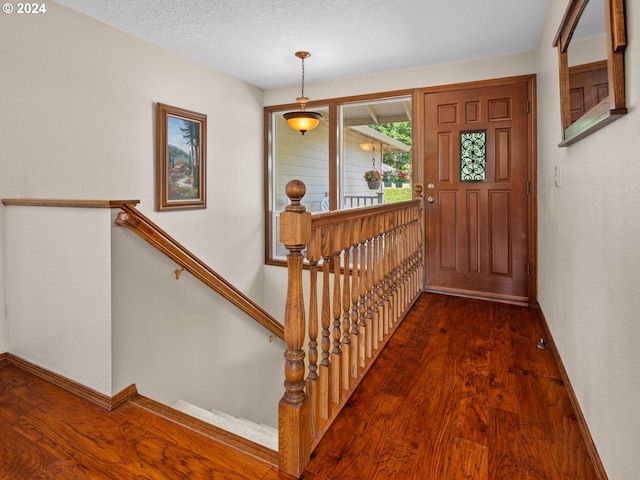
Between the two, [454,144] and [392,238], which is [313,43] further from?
[392,238]

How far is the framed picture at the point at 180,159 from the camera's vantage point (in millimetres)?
3482

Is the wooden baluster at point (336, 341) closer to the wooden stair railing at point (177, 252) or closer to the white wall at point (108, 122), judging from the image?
the wooden stair railing at point (177, 252)

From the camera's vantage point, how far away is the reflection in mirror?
1286mm

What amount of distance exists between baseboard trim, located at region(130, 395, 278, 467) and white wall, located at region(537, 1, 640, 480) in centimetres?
109

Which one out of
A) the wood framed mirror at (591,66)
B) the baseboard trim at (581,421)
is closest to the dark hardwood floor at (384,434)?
the baseboard trim at (581,421)

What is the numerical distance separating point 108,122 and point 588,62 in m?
3.08

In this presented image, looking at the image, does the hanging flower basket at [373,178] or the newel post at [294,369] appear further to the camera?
the hanging flower basket at [373,178]

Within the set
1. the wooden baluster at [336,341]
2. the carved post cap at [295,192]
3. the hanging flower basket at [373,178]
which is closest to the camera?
the carved post cap at [295,192]

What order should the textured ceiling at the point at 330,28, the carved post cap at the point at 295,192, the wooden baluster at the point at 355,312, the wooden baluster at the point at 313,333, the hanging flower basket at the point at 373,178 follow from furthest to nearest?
the hanging flower basket at the point at 373,178
the textured ceiling at the point at 330,28
the wooden baluster at the point at 355,312
the wooden baluster at the point at 313,333
the carved post cap at the point at 295,192

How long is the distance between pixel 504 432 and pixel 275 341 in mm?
2210

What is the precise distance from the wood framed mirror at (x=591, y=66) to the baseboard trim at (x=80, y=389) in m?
2.14

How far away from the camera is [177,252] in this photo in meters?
2.02

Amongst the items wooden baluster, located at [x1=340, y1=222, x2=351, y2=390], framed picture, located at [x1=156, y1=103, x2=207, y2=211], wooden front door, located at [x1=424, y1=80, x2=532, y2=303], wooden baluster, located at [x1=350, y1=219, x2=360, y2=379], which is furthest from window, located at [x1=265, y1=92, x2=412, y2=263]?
wooden baluster, located at [x1=340, y1=222, x2=351, y2=390]

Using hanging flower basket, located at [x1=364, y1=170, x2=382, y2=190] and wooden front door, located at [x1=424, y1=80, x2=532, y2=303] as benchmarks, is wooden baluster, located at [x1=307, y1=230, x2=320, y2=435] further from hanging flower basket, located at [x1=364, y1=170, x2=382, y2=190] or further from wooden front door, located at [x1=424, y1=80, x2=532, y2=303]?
hanging flower basket, located at [x1=364, y1=170, x2=382, y2=190]
